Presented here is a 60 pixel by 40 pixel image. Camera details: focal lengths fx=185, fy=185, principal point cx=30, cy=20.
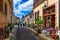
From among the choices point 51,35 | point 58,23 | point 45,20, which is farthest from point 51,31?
point 45,20

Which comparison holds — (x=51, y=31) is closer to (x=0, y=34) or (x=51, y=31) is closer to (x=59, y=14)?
(x=59, y=14)

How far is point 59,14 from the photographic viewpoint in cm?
1353

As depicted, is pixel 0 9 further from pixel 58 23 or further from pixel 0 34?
pixel 58 23

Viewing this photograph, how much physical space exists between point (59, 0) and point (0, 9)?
438 inches

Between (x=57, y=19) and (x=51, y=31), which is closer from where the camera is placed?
(x=51, y=31)

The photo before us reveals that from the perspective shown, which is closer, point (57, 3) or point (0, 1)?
point (0, 1)

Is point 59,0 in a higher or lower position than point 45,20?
higher

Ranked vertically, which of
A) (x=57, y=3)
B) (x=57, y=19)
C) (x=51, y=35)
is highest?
(x=57, y=3)

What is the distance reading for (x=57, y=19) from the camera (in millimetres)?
14078

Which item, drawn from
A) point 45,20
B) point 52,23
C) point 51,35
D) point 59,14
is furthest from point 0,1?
point 45,20

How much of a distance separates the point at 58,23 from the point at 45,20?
6424 millimetres

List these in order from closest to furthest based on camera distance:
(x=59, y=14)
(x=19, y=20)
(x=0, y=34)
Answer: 1. (x=0, y=34)
2. (x=59, y=14)
3. (x=19, y=20)

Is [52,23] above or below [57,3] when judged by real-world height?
below

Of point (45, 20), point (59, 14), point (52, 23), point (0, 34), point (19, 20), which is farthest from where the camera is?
point (19, 20)
